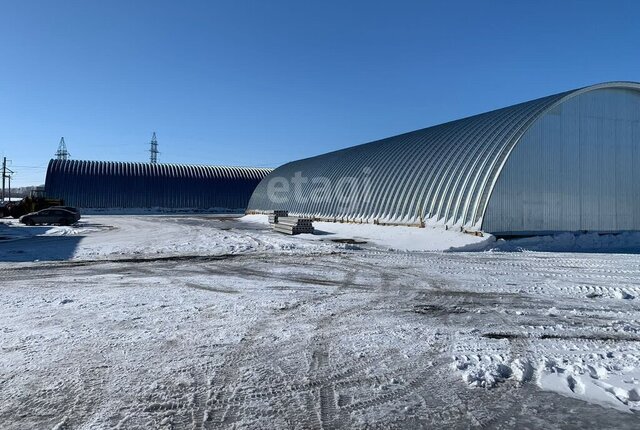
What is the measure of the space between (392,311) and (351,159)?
3158cm

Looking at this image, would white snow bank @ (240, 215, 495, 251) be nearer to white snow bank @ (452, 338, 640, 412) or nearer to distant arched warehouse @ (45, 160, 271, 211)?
white snow bank @ (452, 338, 640, 412)

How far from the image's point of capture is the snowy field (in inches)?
177

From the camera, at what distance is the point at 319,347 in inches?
254

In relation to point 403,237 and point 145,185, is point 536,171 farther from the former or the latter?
point 145,185

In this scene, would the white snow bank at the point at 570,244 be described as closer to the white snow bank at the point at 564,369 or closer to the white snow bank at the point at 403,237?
the white snow bank at the point at 403,237

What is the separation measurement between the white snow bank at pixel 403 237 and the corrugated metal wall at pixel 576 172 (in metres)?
1.80

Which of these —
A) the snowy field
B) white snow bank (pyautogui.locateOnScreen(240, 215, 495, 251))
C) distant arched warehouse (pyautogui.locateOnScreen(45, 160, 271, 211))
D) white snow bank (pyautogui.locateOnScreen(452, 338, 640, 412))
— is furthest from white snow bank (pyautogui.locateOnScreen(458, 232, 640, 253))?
distant arched warehouse (pyautogui.locateOnScreen(45, 160, 271, 211))

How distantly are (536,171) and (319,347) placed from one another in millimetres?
20722

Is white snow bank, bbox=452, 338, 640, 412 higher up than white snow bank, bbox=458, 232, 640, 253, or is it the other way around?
white snow bank, bbox=458, 232, 640, 253

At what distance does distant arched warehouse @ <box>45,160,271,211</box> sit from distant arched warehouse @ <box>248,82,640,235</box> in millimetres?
45180

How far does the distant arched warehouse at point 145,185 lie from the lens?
6386 centimetres

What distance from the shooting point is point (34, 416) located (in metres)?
4.34

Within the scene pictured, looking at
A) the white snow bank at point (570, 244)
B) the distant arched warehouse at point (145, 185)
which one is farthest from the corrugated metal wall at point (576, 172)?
the distant arched warehouse at point (145, 185)

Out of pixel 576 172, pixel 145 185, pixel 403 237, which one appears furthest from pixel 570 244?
pixel 145 185
